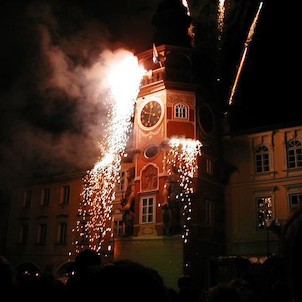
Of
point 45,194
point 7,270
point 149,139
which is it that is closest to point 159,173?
point 149,139

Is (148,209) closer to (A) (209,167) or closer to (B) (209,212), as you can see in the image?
→ (B) (209,212)

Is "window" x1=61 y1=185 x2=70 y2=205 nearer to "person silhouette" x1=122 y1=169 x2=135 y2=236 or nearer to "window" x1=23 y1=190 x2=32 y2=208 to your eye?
"window" x1=23 y1=190 x2=32 y2=208

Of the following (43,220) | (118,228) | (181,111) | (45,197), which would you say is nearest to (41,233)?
(43,220)

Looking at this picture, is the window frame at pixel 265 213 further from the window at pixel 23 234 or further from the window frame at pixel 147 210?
the window at pixel 23 234

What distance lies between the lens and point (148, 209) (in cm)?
2394

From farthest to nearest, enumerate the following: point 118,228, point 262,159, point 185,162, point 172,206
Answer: point 118,228 → point 262,159 → point 185,162 → point 172,206

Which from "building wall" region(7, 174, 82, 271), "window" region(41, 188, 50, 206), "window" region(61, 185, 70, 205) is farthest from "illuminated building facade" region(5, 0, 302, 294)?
"window" region(41, 188, 50, 206)

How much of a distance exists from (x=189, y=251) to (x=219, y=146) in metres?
7.35

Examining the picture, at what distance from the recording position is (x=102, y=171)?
92.4 feet

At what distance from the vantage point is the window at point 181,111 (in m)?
24.6

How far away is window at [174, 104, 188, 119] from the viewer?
24578mm

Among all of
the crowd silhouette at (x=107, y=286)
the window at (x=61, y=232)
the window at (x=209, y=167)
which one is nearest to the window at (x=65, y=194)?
the window at (x=61, y=232)

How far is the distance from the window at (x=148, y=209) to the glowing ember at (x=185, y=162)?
1784 millimetres

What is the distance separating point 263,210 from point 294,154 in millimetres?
3728
